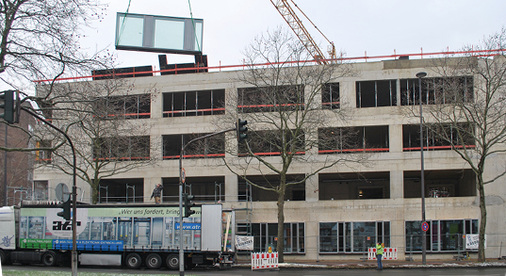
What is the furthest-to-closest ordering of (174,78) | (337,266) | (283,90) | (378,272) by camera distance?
(174,78), (283,90), (337,266), (378,272)

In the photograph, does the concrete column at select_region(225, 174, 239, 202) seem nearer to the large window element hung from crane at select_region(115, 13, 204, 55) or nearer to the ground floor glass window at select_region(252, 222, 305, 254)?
the ground floor glass window at select_region(252, 222, 305, 254)

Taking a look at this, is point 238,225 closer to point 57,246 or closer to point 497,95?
point 57,246

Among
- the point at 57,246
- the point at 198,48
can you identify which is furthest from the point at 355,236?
the point at 198,48

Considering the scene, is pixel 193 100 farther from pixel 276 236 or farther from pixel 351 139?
pixel 276 236

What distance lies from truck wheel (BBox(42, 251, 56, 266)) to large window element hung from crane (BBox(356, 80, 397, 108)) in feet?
73.6

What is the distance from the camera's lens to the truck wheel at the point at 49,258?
27391mm

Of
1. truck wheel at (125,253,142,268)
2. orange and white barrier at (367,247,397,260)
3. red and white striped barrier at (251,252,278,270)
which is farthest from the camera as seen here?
orange and white barrier at (367,247,397,260)

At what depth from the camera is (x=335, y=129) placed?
35750 millimetres

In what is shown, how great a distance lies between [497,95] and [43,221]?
97.8 ft

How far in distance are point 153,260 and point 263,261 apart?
5.83m

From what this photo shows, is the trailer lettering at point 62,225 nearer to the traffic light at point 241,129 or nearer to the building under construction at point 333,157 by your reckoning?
the building under construction at point 333,157

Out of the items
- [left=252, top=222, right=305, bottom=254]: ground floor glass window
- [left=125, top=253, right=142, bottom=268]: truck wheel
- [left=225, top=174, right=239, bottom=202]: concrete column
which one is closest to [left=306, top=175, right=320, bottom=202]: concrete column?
[left=252, top=222, right=305, bottom=254]: ground floor glass window

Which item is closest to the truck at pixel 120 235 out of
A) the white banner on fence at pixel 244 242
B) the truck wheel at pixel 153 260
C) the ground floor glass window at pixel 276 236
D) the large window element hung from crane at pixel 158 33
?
the truck wheel at pixel 153 260

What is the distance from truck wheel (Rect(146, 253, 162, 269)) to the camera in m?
26.7
